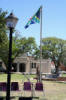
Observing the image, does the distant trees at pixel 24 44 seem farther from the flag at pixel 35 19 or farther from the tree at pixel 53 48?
the flag at pixel 35 19

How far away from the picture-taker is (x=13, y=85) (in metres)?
11.5

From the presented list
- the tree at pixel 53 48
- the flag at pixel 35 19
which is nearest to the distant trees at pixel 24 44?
the tree at pixel 53 48

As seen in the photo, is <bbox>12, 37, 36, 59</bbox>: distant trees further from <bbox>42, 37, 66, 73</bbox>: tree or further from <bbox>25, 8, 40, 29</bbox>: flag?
<bbox>25, 8, 40, 29</bbox>: flag

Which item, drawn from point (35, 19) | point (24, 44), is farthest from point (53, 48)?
point (35, 19)

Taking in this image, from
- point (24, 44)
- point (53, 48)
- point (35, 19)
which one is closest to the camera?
point (35, 19)

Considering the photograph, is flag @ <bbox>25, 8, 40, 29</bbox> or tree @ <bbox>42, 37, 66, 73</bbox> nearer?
flag @ <bbox>25, 8, 40, 29</bbox>

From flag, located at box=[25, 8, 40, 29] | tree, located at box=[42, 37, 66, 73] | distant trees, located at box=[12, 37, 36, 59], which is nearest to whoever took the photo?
flag, located at box=[25, 8, 40, 29]

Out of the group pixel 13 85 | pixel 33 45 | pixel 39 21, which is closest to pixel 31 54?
pixel 33 45

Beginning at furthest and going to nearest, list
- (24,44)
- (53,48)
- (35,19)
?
(53,48) → (24,44) → (35,19)

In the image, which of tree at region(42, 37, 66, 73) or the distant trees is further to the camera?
tree at region(42, 37, 66, 73)

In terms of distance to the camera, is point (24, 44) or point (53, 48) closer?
point (24, 44)

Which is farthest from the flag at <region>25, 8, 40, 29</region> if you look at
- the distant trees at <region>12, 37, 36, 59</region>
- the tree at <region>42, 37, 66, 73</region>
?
the tree at <region>42, 37, 66, 73</region>

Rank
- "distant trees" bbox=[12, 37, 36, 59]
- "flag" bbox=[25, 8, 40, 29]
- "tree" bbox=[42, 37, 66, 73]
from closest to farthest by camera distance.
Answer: "flag" bbox=[25, 8, 40, 29] < "distant trees" bbox=[12, 37, 36, 59] < "tree" bbox=[42, 37, 66, 73]

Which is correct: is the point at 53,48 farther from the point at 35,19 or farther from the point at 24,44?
the point at 35,19
